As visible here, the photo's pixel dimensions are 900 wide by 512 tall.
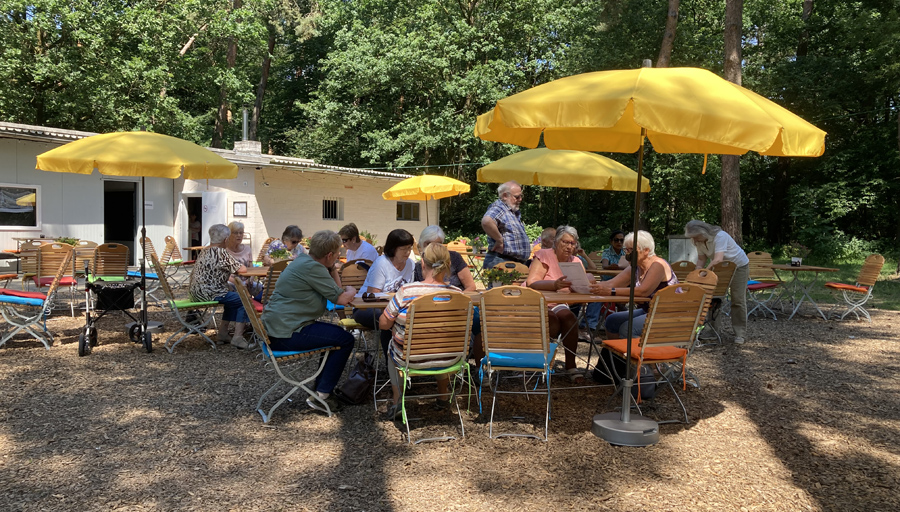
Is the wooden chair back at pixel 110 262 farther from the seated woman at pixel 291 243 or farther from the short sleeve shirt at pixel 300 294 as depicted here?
the short sleeve shirt at pixel 300 294

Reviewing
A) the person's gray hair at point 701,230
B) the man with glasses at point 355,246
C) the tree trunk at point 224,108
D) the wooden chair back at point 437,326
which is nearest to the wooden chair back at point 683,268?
the person's gray hair at point 701,230

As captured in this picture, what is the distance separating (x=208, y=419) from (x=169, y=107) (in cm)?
1854

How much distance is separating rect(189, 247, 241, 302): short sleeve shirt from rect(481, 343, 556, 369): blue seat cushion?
345 cm

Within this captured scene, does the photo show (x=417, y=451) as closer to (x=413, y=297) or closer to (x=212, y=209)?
(x=413, y=297)

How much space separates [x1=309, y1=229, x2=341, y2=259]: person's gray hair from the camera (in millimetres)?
4465

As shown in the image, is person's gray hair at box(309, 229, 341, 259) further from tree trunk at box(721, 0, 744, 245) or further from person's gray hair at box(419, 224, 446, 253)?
tree trunk at box(721, 0, 744, 245)

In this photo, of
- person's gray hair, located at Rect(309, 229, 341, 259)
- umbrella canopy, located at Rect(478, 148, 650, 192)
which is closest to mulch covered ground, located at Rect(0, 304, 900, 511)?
person's gray hair, located at Rect(309, 229, 341, 259)

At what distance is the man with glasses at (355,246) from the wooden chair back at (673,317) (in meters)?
3.52

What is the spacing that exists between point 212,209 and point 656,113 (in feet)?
47.9

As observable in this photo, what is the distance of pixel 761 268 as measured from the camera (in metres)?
9.27

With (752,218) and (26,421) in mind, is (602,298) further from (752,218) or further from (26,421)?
(752,218)

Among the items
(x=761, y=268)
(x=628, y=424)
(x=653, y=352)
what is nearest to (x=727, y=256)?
(x=761, y=268)

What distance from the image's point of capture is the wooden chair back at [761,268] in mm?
9180

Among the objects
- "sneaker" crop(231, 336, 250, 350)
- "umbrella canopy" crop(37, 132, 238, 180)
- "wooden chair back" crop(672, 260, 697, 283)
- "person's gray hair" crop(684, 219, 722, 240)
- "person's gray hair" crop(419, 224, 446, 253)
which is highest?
"umbrella canopy" crop(37, 132, 238, 180)
